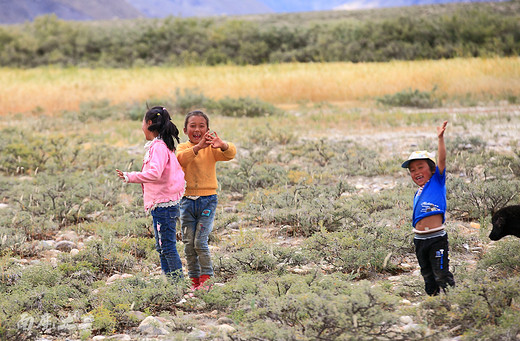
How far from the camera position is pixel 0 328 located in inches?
137

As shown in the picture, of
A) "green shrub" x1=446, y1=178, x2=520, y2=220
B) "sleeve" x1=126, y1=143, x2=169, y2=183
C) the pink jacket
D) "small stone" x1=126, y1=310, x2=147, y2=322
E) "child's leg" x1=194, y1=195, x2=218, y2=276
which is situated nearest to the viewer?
"small stone" x1=126, y1=310, x2=147, y2=322

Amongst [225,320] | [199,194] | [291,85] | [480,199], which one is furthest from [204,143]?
[291,85]

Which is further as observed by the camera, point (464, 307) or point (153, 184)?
point (153, 184)

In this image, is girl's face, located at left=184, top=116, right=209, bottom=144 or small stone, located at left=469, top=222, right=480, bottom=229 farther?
small stone, located at left=469, top=222, right=480, bottom=229

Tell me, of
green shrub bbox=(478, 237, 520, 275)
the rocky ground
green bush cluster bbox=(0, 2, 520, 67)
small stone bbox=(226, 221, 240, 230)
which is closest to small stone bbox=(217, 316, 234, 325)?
the rocky ground

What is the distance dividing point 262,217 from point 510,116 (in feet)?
31.9

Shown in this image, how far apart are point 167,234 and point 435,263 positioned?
2.15 metres

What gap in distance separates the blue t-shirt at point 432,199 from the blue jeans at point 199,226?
1.71m

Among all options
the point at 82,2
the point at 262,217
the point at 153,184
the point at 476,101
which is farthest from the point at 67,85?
the point at 82,2

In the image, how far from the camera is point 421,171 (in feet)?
13.9

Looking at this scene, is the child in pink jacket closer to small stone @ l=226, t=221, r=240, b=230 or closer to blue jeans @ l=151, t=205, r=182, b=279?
blue jeans @ l=151, t=205, r=182, b=279

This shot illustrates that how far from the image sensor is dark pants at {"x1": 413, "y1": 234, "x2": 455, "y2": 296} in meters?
4.00

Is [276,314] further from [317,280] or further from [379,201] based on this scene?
[379,201]

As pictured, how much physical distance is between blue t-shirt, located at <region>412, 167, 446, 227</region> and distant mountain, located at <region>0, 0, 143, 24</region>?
304 feet
